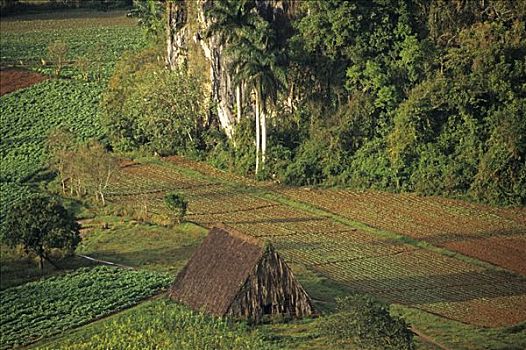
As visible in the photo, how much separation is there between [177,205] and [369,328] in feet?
64.6

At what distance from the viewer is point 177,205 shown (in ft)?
195

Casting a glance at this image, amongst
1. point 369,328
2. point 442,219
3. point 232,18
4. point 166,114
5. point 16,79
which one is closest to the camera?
point 369,328

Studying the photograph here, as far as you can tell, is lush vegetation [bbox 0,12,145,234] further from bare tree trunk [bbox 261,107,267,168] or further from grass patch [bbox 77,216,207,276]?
bare tree trunk [bbox 261,107,267,168]

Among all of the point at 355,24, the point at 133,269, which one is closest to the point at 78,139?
the point at 355,24

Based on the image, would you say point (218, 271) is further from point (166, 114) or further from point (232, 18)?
point (166, 114)

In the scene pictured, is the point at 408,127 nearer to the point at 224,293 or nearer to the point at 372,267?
the point at 372,267

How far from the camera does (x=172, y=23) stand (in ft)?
245

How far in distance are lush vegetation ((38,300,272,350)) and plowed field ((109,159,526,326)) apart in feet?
23.6

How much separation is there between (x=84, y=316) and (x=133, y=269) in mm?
5413

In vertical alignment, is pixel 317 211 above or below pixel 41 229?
below

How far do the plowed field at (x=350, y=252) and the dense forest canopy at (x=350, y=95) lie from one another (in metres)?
2.12

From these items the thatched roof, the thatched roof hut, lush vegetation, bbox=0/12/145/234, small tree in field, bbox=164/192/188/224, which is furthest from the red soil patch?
the thatched roof hut

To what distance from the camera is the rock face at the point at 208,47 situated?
6938 cm

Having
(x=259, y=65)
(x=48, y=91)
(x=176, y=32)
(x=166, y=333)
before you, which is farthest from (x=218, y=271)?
(x=48, y=91)
